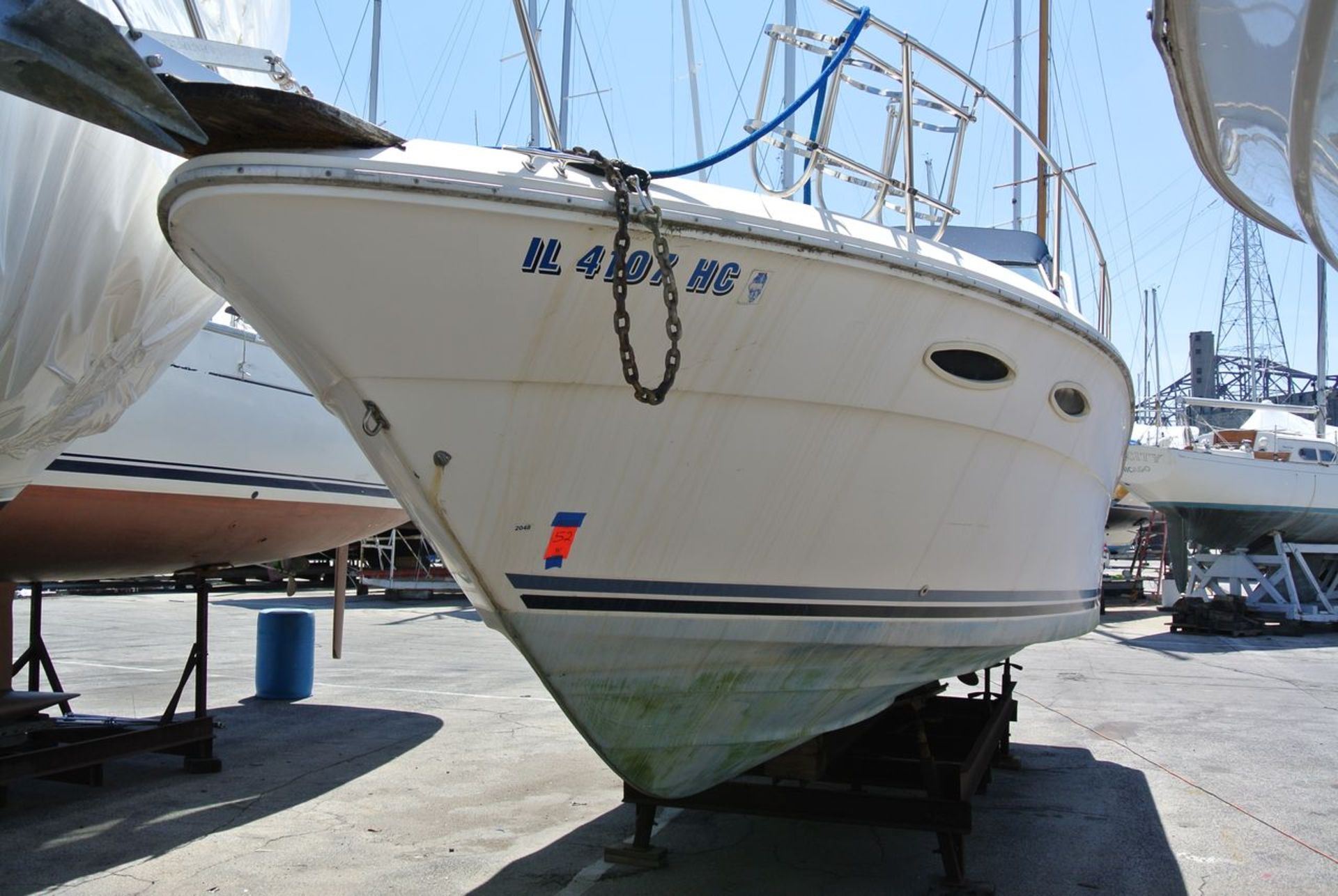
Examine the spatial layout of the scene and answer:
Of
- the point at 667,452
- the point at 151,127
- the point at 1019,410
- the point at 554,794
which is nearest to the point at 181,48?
the point at 151,127

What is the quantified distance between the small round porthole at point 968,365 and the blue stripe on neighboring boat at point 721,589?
35.8 inches

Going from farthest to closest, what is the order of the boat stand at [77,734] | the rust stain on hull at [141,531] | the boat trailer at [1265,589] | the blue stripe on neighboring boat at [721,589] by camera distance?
the boat trailer at [1265,589] → the rust stain on hull at [141,531] → the boat stand at [77,734] → the blue stripe on neighboring boat at [721,589]

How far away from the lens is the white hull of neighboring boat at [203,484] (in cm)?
704

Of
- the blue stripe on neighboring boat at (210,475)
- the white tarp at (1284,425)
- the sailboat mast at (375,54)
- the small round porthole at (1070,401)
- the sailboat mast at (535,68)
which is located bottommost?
the blue stripe on neighboring boat at (210,475)

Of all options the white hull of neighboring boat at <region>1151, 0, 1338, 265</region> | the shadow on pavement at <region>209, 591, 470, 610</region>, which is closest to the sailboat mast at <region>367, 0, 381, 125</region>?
the shadow on pavement at <region>209, 591, 470, 610</region>

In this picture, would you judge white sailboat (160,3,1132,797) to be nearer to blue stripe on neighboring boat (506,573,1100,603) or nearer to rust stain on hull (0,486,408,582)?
blue stripe on neighboring boat (506,573,1100,603)

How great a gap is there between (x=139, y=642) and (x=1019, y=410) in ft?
40.1

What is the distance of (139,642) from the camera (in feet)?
44.7

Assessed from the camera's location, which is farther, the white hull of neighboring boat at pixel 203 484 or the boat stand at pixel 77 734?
the white hull of neighboring boat at pixel 203 484

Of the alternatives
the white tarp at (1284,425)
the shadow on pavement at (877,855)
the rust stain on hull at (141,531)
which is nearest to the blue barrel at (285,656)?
the rust stain on hull at (141,531)

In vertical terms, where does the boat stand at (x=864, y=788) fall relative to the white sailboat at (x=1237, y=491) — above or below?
below

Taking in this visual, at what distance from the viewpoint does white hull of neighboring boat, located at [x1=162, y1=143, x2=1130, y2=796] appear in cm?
366

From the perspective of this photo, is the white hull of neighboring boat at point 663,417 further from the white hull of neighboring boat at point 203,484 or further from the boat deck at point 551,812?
the white hull of neighboring boat at point 203,484

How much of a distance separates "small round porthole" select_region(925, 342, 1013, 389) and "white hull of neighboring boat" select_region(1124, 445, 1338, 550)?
16.1m
